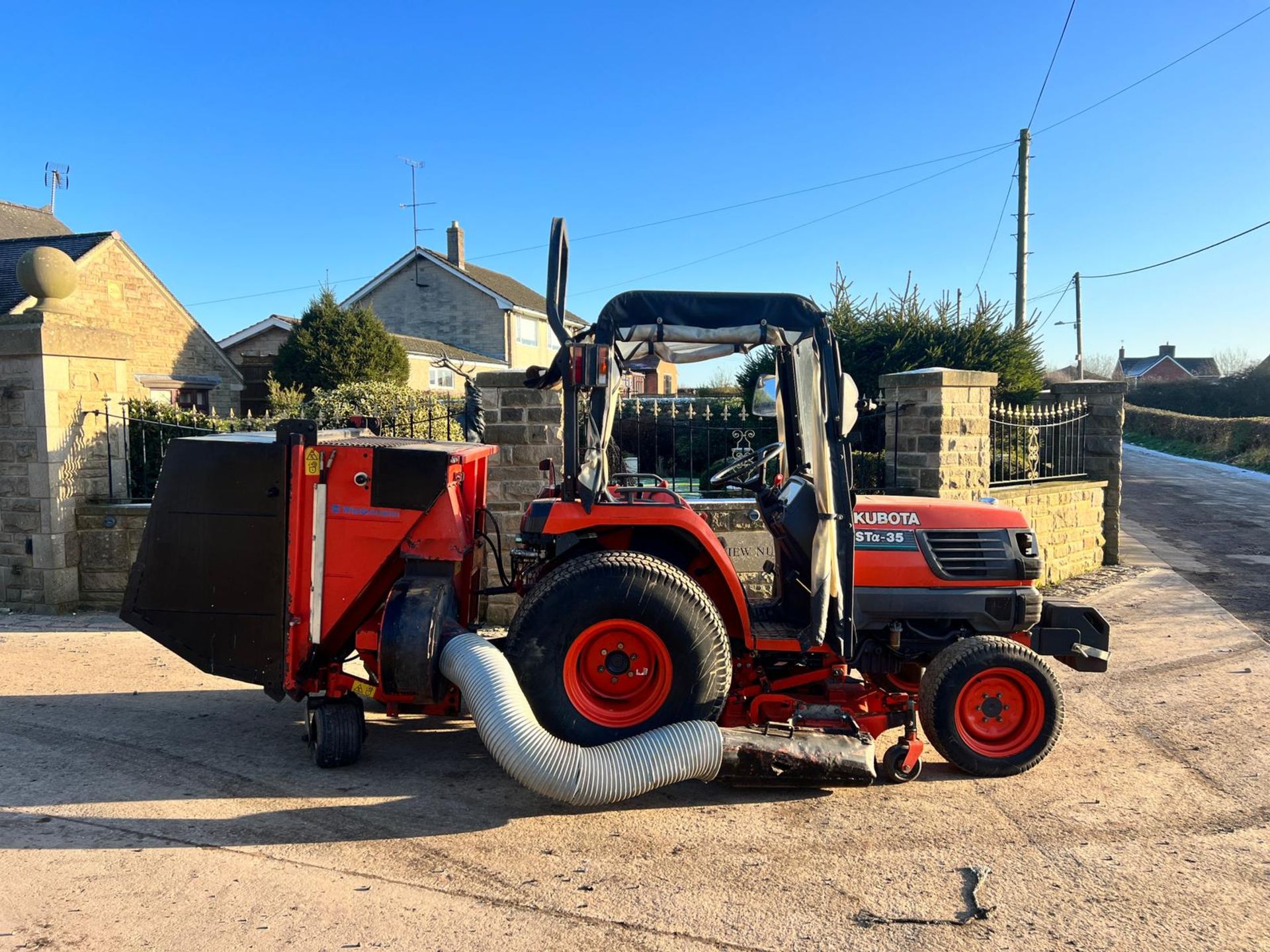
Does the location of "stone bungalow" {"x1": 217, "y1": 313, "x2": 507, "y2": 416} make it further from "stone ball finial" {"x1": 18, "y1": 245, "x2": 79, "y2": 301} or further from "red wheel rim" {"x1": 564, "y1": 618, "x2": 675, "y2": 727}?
"red wheel rim" {"x1": 564, "y1": 618, "x2": 675, "y2": 727}

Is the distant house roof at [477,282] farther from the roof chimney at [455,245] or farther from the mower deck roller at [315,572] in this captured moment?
the mower deck roller at [315,572]

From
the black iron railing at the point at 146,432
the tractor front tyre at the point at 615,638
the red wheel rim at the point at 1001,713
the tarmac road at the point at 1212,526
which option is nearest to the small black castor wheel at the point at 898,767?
the red wheel rim at the point at 1001,713

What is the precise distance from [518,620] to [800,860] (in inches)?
61.6

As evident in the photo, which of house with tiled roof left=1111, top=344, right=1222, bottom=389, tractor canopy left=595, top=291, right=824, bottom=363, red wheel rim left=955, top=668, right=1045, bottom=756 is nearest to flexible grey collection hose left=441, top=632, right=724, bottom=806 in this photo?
red wheel rim left=955, top=668, right=1045, bottom=756

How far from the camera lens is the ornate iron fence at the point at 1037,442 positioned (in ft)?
30.4

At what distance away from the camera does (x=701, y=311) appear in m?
3.99

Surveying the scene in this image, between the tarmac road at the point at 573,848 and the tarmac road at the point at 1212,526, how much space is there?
4517 mm

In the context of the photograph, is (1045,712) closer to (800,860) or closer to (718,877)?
(800,860)

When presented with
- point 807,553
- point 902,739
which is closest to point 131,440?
point 807,553

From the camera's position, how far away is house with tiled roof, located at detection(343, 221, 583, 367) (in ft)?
95.4

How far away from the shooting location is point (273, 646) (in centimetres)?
421

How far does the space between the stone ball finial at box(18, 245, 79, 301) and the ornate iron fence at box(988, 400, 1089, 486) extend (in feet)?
29.2

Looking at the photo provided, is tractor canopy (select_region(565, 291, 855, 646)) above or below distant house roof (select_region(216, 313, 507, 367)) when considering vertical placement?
below

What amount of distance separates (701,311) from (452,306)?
1054 inches
